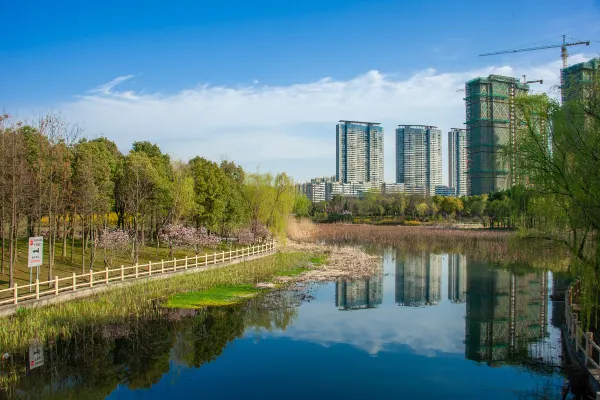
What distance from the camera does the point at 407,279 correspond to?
3033cm

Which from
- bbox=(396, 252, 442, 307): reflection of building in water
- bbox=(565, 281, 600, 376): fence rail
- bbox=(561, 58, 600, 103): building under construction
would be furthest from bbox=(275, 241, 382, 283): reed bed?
bbox=(561, 58, 600, 103): building under construction

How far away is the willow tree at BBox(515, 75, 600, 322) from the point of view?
12883 millimetres

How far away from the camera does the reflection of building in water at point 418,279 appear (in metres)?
24.6

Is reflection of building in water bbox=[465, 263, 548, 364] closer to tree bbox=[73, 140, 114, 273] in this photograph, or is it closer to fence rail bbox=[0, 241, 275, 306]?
fence rail bbox=[0, 241, 275, 306]

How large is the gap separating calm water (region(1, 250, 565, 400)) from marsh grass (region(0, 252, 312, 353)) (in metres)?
0.70

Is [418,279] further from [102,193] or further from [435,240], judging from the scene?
[435,240]

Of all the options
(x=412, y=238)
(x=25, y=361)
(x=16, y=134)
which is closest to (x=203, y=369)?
(x=25, y=361)

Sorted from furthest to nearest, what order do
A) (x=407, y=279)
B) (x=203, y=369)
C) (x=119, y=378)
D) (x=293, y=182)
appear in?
1. (x=293, y=182)
2. (x=407, y=279)
3. (x=203, y=369)
4. (x=119, y=378)

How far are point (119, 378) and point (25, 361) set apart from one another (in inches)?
110

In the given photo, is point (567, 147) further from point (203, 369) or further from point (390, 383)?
point (203, 369)

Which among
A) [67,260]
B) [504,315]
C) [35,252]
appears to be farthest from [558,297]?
[67,260]

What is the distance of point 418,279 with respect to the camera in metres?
30.5

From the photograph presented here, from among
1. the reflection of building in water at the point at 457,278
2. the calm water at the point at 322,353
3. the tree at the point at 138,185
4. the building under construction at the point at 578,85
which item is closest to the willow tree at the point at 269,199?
the tree at the point at 138,185

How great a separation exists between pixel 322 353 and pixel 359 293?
34.6 feet
